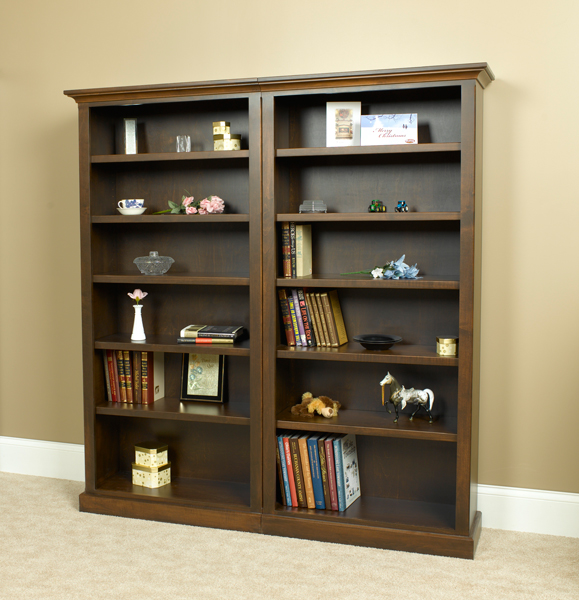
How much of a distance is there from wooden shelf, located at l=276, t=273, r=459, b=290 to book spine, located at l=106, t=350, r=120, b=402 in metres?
Result: 0.98

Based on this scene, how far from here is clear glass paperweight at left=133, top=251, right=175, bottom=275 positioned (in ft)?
9.92

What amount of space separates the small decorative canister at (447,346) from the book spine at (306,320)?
1.85 ft

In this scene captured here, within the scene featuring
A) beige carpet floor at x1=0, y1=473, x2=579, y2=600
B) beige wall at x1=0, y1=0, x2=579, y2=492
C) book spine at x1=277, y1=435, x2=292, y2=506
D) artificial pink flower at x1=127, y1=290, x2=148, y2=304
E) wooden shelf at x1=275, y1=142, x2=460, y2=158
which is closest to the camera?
beige carpet floor at x1=0, y1=473, x2=579, y2=600

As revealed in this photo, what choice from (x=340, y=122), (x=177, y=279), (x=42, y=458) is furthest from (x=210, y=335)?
(x=42, y=458)

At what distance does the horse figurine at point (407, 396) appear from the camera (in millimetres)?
2785

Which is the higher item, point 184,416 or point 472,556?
point 184,416

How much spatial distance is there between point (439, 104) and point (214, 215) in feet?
3.65

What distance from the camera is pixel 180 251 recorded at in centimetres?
323

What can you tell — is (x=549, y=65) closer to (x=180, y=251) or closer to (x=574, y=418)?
(x=574, y=418)

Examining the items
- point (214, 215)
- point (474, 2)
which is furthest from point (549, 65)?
point (214, 215)

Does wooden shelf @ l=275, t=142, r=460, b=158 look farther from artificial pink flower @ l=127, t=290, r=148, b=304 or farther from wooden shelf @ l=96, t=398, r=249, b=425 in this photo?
wooden shelf @ l=96, t=398, r=249, b=425

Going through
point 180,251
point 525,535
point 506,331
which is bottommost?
point 525,535

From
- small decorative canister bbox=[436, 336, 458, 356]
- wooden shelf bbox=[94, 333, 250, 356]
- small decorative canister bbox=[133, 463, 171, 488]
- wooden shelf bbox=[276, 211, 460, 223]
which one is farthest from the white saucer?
small decorative canister bbox=[436, 336, 458, 356]

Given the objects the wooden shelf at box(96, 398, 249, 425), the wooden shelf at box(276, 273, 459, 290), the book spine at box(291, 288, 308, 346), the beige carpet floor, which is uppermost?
the wooden shelf at box(276, 273, 459, 290)
